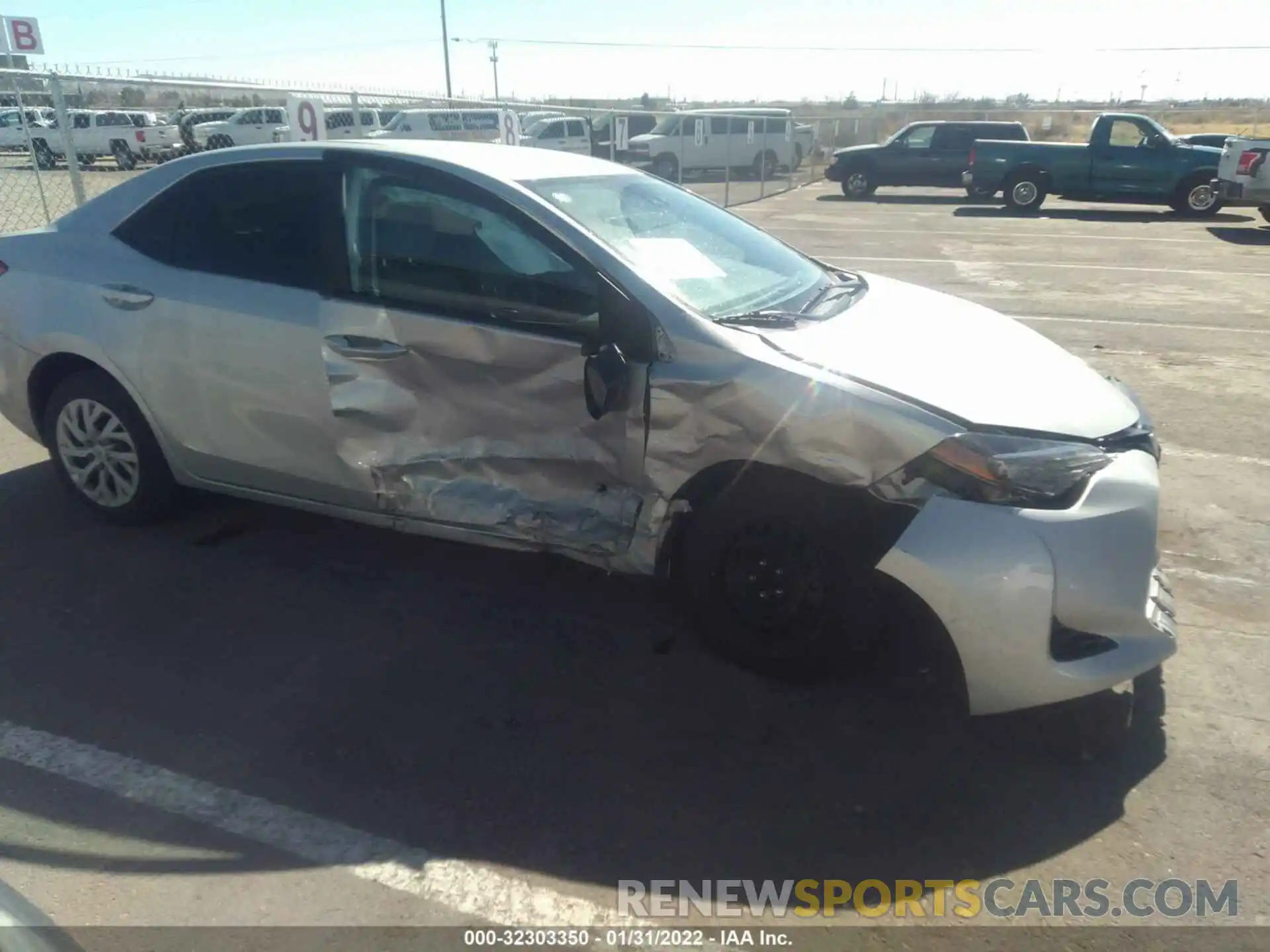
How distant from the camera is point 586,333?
11.6 ft

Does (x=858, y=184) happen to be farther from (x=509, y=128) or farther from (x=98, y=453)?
(x=98, y=453)

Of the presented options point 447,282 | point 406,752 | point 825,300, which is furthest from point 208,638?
point 825,300

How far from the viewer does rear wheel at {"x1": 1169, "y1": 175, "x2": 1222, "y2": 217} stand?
19.2m

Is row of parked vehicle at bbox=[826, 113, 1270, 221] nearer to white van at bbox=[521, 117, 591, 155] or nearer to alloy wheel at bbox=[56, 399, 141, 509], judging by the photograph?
white van at bbox=[521, 117, 591, 155]

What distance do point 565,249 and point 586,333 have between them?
32cm

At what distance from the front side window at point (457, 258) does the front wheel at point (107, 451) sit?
55.0 inches

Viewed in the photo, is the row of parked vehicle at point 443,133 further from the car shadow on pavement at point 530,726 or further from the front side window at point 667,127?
the car shadow on pavement at point 530,726

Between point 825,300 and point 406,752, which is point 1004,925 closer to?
point 406,752

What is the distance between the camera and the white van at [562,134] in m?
27.2

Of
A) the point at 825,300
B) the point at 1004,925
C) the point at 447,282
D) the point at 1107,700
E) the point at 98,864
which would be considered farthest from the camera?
the point at 825,300

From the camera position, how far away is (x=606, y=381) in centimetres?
339

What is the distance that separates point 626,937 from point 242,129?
66.5 ft

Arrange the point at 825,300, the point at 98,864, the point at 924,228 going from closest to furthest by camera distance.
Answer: the point at 98,864
the point at 825,300
the point at 924,228

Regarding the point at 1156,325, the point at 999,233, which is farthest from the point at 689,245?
the point at 999,233
